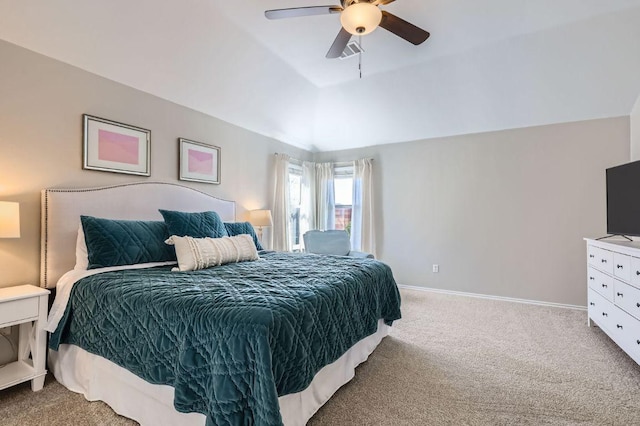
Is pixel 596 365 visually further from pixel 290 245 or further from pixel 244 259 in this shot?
pixel 290 245

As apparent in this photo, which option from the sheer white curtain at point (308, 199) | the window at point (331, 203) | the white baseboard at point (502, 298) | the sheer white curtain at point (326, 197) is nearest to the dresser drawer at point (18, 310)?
the window at point (331, 203)

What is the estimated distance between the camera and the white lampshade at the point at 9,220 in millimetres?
2000

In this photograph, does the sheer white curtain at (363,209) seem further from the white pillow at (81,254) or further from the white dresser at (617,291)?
the white pillow at (81,254)

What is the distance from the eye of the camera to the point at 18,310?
6.62 ft

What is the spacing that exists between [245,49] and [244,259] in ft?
7.17

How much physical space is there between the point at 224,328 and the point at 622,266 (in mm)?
3063

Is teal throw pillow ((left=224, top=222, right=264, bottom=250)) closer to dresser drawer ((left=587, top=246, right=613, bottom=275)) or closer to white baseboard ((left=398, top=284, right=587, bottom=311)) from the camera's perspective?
white baseboard ((left=398, top=284, right=587, bottom=311))

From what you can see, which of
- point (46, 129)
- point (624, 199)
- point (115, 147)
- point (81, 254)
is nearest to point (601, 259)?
point (624, 199)

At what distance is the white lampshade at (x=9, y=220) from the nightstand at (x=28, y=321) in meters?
0.39

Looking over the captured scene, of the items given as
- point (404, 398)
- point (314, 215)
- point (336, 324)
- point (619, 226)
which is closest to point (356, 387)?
point (404, 398)

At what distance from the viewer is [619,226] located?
299cm

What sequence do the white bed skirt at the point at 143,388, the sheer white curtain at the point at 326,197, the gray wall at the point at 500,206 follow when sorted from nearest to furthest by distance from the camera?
the white bed skirt at the point at 143,388 < the gray wall at the point at 500,206 < the sheer white curtain at the point at 326,197

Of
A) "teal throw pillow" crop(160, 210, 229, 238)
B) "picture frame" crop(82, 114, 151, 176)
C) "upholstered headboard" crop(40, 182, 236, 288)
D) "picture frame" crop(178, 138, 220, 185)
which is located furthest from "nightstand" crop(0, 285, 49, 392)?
"picture frame" crop(178, 138, 220, 185)

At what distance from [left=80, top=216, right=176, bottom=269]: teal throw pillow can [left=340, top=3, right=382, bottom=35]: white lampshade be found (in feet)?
7.27
